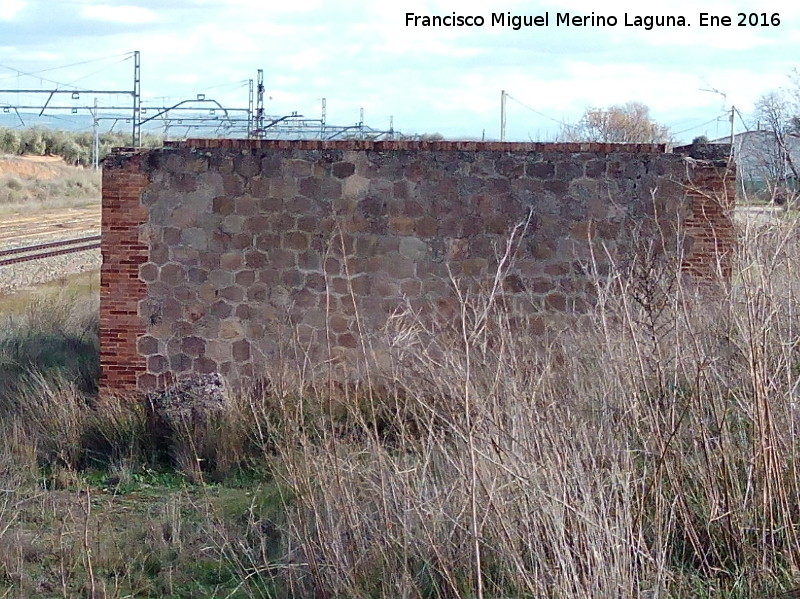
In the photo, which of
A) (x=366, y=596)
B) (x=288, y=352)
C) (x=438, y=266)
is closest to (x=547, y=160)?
(x=438, y=266)

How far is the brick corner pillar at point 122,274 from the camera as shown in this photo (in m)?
9.62

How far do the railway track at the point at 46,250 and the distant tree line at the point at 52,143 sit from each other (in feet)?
161

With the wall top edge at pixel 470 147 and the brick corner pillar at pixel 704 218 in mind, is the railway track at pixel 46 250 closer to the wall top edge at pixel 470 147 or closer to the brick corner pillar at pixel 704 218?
the wall top edge at pixel 470 147

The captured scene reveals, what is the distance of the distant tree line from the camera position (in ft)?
→ 241

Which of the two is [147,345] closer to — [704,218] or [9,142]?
[704,218]

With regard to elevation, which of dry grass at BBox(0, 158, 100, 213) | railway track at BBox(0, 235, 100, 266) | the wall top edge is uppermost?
dry grass at BBox(0, 158, 100, 213)

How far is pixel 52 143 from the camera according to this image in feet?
255

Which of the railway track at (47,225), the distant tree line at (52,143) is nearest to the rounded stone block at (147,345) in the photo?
the railway track at (47,225)

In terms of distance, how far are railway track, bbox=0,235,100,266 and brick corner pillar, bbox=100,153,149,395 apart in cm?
1103

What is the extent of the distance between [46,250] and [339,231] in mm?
15962

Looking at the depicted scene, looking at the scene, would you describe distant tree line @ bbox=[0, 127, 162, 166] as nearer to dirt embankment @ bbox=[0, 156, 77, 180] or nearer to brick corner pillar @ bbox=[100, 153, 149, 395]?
dirt embankment @ bbox=[0, 156, 77, 180]

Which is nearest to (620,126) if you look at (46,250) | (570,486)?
(46,250)

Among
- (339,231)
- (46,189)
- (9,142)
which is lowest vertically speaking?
(339,231)

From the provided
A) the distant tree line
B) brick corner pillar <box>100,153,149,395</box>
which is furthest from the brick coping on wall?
the distant tree line
